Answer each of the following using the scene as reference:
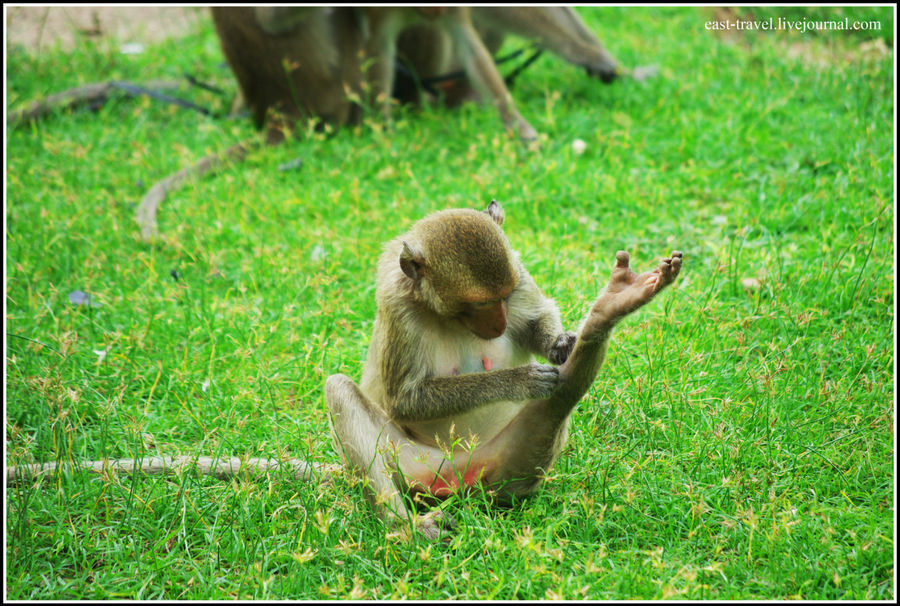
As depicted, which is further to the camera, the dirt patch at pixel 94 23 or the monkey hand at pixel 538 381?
the dirt patch at pixel 94 23

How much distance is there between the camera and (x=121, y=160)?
7664mm

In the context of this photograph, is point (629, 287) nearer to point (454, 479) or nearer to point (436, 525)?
point (454, 479)

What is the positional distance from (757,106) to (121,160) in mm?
5479

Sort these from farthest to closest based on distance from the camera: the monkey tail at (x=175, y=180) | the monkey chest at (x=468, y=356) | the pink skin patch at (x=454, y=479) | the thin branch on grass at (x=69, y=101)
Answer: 1. the thin branch on grass at (x=69, y=101)
2. the monkey tail at (x=175, y=180)
3. the monkey chest at (x=468, y=356)
4. the pink skin patch at (x=454, y=479)

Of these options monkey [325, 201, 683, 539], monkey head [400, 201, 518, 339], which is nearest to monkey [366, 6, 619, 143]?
monkey [325, 201, 683, 539]

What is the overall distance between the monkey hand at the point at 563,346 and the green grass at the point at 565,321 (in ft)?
1.57

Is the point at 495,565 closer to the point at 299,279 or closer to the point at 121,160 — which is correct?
the point at 299,279

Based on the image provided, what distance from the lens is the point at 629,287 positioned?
319 centimetres

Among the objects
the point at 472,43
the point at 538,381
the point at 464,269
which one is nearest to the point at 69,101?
the point at 472,43

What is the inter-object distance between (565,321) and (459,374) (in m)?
1.16

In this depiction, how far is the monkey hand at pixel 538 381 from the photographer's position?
3436mm

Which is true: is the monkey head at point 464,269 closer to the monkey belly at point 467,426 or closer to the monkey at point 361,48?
the monkey belly at point 467,426

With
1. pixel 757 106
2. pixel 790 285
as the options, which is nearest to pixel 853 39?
pixel 757 106

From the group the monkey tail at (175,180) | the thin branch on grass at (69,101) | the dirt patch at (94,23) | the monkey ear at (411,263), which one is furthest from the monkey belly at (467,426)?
the dirt patch at (94,23)
